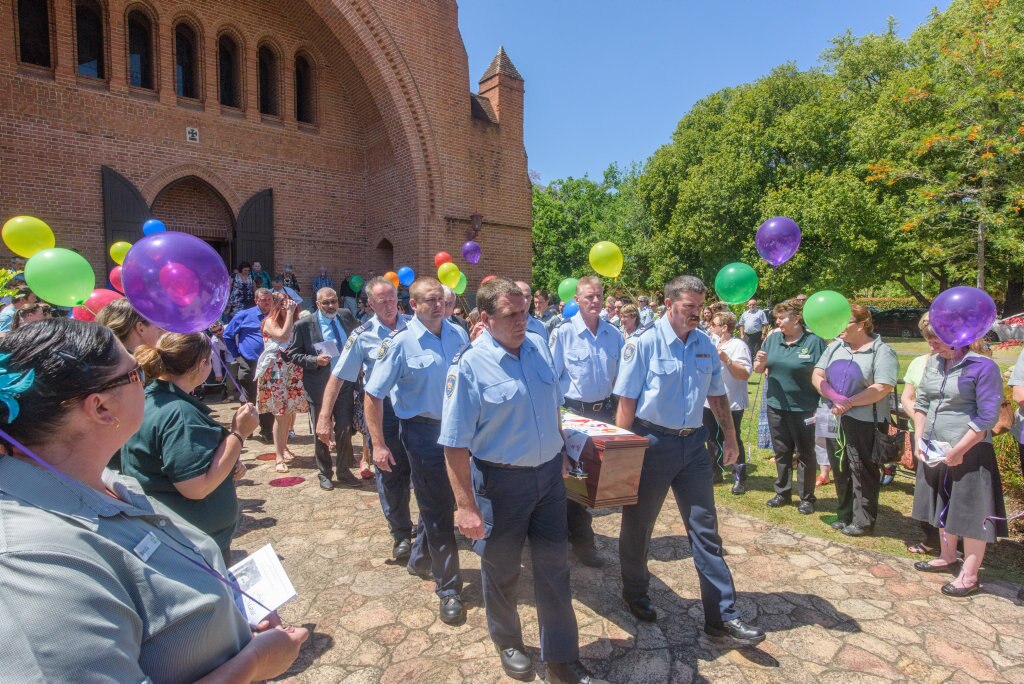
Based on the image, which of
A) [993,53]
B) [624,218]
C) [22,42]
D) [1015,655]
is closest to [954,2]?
[993,53]

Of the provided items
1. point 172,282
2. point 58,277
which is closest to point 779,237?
point 172,282

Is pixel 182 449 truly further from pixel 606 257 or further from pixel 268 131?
pixel 268 131

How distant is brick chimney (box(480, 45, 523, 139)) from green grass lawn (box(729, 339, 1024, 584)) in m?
12.4

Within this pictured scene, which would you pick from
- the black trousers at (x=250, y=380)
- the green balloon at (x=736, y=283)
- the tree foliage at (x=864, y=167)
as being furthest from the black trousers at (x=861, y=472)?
the tree foliage at (x=864, y=167)

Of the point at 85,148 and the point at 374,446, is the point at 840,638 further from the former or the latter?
the point at 85,148

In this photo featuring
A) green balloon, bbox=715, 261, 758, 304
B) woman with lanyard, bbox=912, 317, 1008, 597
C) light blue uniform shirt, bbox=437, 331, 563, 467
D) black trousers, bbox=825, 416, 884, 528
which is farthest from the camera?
green balloon, bbox=715, 261, 758, 304

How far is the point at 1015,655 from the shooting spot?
3.29 m

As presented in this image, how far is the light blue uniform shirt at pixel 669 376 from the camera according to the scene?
142 inches

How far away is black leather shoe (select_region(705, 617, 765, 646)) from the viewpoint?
3295 mm

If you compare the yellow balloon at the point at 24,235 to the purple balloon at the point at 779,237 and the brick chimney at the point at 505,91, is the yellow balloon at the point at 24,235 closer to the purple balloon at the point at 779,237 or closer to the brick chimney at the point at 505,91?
the purple balloon at the point at 779,237

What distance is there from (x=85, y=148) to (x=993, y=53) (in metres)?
24.1

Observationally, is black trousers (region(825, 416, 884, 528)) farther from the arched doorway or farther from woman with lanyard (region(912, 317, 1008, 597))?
the arched doorway

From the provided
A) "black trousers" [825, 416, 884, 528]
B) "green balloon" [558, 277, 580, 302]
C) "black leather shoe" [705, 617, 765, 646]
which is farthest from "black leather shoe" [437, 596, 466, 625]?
"green balloon" [558, 277, 580, 302]

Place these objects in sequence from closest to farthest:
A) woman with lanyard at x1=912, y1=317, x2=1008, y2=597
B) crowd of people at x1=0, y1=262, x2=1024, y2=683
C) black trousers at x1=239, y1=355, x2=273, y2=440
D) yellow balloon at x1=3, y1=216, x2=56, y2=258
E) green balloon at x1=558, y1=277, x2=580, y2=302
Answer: crowd of people at x1=0, y1=262, x2=1024, y2=683, woman with lanyard at x1=912, y1=317, x2=1008, y2=597, yellow balloon at x1=3, y1=216, x2=56, y2=258, black trousers at x1=239, y1=355, x2=273, y2=440, green balloon at x1=558, y1=277, x2=580, y2=302
